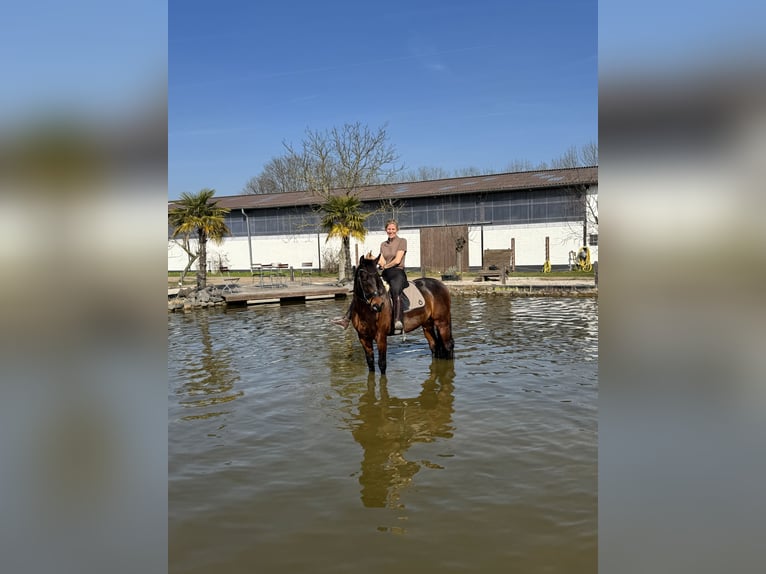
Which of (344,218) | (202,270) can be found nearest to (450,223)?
(344,218)

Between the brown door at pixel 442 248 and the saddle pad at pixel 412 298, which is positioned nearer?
the saddle pad at pixel 412 298

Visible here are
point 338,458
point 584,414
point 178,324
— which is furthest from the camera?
point 178,324

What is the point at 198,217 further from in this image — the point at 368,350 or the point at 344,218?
the point at 368,350

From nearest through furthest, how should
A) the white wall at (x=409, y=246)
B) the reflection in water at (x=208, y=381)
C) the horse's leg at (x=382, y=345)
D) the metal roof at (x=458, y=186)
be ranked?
1. the reflection in water at (x=208, y=381)
2. the horse's leg at (x=382, y=345)
3. the white wall at (x=409, y=246)
4. the metal roof at (x=458, y=186)

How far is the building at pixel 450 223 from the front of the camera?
31.2m

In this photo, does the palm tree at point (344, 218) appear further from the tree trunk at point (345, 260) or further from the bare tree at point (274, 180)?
the bare tree at point (274, 180)

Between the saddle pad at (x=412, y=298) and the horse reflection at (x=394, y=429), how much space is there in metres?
1.13

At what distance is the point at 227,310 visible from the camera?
65.2 feet

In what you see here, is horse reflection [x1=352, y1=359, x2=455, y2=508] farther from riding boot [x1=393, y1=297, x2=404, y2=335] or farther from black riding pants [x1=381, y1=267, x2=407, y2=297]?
black riding pants [x1=381, y1=267, x2=407, y2=297]
